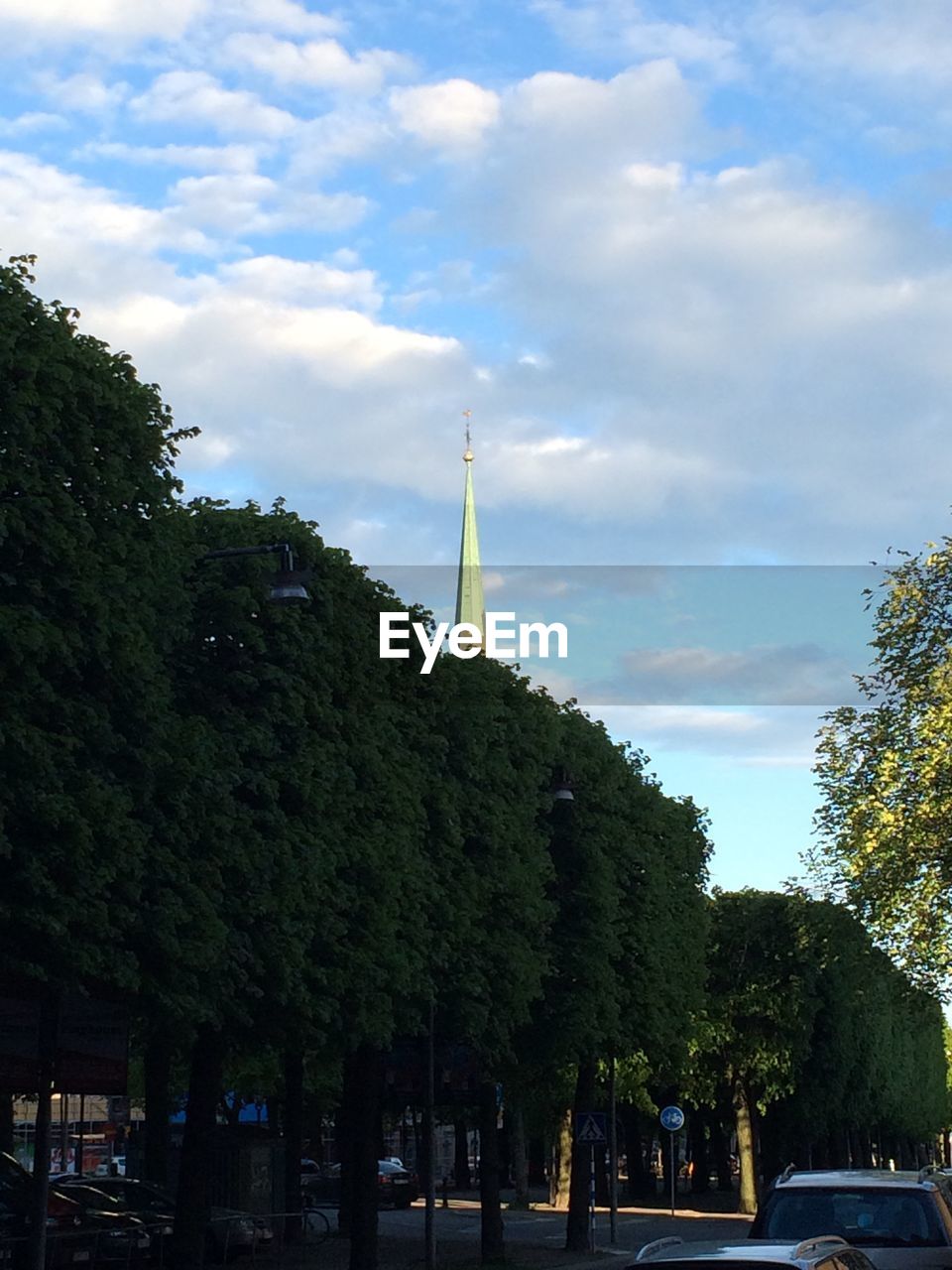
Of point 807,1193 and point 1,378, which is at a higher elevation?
point 1,378

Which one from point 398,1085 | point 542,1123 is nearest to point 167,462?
point 398,1085

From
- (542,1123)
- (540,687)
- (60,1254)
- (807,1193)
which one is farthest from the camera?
(542,1123)

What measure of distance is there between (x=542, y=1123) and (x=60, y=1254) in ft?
143

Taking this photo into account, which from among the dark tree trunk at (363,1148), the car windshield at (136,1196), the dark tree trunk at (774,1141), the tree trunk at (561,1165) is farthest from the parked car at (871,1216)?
the dark tree trunk at (774,1141)

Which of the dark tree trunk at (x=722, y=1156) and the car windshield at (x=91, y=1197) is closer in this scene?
the car windshield at (x=91, y=1197)

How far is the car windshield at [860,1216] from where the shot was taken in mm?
15031

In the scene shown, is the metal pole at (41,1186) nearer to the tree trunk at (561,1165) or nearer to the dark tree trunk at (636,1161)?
the tree trunk at (561,1165)

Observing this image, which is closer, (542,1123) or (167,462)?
(167,462)

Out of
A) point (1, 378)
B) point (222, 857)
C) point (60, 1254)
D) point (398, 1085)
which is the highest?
point (1, 378)

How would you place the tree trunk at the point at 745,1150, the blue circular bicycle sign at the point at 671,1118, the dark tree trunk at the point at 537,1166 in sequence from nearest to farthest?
the blue circular bicycle sign at the point at 671,1118 < the tree trunk at the point at 745,1150 < the dark tree trunk at the point at 537,1166

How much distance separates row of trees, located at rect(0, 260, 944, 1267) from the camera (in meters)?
20.1

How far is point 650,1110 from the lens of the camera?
67.0 m

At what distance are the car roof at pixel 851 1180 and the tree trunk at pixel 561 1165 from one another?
4521 cm

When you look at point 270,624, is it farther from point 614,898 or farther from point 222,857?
point 614,898
